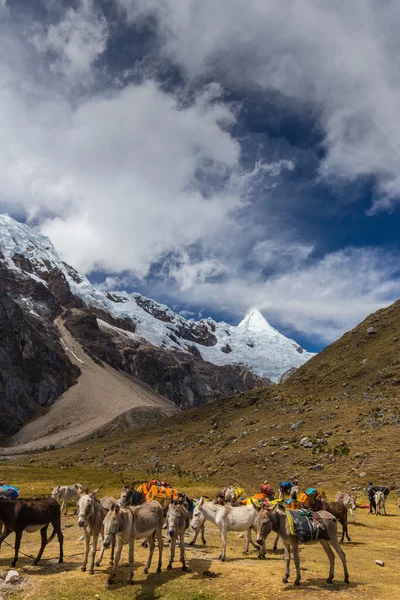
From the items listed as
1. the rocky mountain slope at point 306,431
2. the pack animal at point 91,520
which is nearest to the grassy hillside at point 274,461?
the rocky mountain slope at point 306,431

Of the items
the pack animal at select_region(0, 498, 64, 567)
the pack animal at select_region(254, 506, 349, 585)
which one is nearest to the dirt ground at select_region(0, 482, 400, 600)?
the pack animal at select_region(254, 506, 349, 585)

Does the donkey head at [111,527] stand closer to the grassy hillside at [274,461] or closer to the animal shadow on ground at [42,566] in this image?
the grassy hillside at [274,461]

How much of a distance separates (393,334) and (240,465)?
50094 millimetres

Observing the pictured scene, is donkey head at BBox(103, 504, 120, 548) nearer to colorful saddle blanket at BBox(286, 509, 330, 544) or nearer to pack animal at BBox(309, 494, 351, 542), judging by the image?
colorful saddle blanket at BBox(286, 509, 330, 544)

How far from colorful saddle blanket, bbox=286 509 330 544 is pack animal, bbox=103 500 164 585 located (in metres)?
5.10

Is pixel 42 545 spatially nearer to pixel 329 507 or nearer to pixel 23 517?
pixel 23 517

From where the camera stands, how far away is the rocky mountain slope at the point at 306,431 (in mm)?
45969

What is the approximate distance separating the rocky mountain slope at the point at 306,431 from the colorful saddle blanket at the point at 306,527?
96.6 feet

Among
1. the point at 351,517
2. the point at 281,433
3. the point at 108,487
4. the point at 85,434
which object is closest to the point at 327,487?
the point at 351,517

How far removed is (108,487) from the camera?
47.4 metres

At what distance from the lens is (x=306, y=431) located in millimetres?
58406

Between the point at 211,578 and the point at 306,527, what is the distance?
3786 millimetres

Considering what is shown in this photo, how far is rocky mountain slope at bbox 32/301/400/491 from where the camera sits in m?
46.0

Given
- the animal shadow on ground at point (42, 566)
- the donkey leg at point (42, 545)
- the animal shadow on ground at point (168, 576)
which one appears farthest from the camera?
the donkey leg at point (42, 545)
